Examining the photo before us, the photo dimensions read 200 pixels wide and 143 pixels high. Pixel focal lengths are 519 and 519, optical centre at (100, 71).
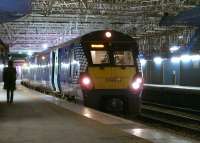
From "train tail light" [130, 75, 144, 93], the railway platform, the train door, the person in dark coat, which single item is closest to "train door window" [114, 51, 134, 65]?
"train tail light" [130, 75, 144, 93]

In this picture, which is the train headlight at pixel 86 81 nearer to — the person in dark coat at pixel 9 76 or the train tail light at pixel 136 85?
the train tail light at pixel 136 85

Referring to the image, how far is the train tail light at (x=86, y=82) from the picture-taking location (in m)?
18.8

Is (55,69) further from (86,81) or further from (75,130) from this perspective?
(75,130)

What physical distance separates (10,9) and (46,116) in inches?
130

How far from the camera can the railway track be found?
18547 millimetres

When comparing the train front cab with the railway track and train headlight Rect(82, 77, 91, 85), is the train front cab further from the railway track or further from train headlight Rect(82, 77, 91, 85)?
the railway track

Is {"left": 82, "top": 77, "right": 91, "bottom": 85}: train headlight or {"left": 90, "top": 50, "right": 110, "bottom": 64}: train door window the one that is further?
{"left": 90, "top": 50, "right": 110, "bottom": 64}: train door window

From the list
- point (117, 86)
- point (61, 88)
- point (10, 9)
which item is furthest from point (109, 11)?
point (10, 9)

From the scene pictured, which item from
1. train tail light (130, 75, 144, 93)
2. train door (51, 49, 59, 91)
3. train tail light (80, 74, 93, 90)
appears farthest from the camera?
train door (51, 49, 59, 91)

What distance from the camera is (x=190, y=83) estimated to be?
29969 millimetres

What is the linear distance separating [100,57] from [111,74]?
2.77 ft

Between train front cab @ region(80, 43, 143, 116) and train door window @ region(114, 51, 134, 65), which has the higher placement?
train door window @ region(114, 51, 134, 65)

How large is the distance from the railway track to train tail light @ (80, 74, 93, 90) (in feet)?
10.4

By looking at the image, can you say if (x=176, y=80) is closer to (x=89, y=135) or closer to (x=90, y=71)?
(x=90, y=71)
